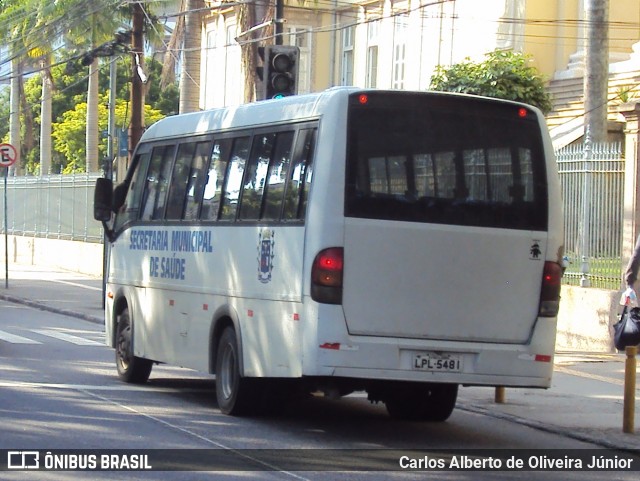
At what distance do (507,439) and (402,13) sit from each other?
24.5m

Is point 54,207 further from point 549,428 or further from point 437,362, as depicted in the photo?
point 437,362

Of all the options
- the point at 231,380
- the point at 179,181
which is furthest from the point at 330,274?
the point at 179,181

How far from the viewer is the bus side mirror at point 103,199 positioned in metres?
14.4

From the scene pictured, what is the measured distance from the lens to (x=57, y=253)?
41406mm

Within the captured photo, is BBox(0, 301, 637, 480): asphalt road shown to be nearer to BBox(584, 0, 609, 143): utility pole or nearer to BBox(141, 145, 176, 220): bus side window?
BBox(141, 145, 176, 220): bus side window

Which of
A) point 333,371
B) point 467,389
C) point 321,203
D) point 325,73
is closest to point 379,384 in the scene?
point 333,371

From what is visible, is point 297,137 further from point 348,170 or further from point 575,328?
point 575,328

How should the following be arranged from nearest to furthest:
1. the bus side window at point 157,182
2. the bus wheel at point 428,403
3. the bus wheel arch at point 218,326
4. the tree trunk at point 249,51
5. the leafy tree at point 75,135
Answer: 1. the bus wheel arch at point 218,326
2. the bus wheel at point 428,403
3. the bus side window at point 157,182
4. the tree trunk at point 249,51
5. the leafy tree at point 75,135

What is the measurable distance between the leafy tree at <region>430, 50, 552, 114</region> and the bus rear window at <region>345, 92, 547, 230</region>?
17.3 m

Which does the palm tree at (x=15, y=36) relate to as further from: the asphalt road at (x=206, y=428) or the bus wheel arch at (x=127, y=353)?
the asphalt road at (x=206, y=428)

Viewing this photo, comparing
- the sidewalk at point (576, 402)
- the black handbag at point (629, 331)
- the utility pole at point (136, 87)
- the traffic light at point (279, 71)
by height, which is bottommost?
the sidewalk at point (576, 402)

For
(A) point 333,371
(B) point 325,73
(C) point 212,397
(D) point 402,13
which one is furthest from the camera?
(B) point 325,73

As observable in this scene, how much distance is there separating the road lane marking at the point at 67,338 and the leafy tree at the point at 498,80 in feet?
36.7

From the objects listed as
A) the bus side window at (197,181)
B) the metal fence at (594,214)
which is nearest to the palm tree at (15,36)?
the metal fence at (594,214)
